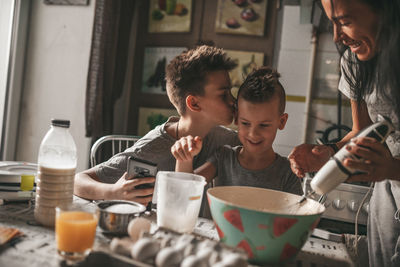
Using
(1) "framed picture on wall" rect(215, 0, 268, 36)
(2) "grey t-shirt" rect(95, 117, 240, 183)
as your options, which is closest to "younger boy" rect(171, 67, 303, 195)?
(2) "grey t-shirt" rect(95, 117, 240, 183)

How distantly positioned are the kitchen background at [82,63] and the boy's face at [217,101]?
4.27 ft

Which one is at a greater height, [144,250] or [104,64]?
[104,64]

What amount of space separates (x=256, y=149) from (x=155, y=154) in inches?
17.6

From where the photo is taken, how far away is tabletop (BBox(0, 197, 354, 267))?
0.71 meters

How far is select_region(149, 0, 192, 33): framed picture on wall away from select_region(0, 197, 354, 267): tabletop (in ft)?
6.89

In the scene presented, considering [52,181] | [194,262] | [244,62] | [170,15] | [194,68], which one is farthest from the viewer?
[170,15]

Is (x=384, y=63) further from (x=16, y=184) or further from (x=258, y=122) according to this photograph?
(x=16, y=184)

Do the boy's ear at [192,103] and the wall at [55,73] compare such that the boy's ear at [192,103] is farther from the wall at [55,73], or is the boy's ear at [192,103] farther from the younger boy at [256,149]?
the wall at [55,73]

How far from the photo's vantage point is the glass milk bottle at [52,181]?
0.91 m

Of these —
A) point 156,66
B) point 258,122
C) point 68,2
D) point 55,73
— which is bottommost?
point 258,122

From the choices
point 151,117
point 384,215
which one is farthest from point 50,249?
point 151,117

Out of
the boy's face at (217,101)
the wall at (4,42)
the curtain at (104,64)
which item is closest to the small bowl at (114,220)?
the boy's face at (217,101)

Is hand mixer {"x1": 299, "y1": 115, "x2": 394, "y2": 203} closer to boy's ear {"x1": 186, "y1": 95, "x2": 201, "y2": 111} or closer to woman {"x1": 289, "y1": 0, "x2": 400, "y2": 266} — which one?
woman {"x1": 289, "y1": 0, "x2": 400, "y2": 266}

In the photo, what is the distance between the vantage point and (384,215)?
1362 mm
